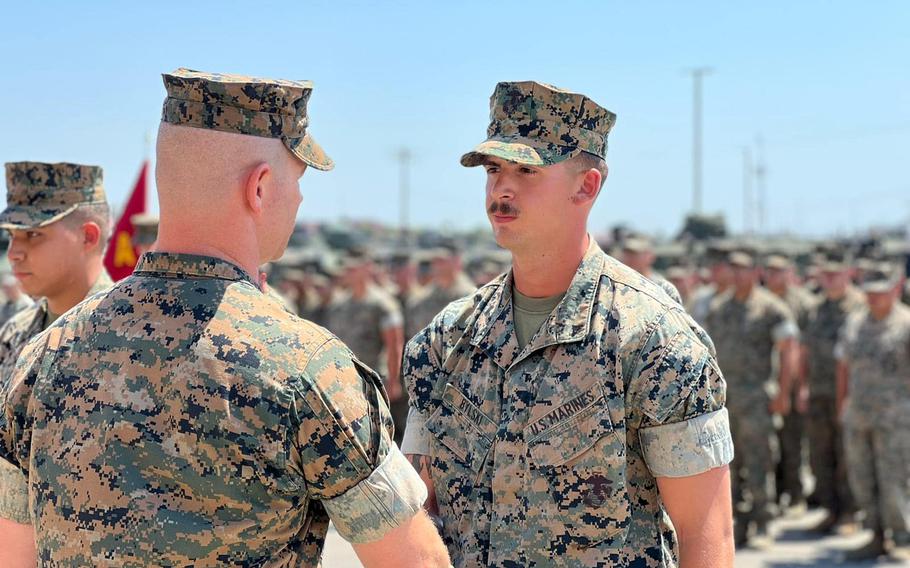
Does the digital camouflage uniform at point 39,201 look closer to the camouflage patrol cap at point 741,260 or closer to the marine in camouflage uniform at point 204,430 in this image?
the marine in camouflage uniform at point 204,430

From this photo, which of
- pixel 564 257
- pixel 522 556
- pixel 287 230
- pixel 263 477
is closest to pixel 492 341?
pixel 564 257

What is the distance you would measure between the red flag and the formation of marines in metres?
2.66

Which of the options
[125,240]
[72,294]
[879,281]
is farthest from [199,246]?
[879,281]

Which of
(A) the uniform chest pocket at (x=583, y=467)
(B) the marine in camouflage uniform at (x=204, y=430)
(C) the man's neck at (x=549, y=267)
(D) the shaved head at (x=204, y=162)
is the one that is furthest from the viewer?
(C) the man's neck at (x=549, y=267)

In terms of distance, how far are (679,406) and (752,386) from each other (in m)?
5.93

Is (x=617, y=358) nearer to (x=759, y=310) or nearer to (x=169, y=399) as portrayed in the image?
(x=169, y=399)

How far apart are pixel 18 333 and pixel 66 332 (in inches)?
101

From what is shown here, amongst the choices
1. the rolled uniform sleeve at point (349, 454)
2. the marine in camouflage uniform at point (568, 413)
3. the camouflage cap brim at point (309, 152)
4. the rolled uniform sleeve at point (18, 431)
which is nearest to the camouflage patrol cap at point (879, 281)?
the marine in camouflage uniform at point (568, 413)

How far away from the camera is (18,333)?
432 centimetres

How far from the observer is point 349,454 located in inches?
72.2

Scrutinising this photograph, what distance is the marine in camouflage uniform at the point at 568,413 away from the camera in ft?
8.54

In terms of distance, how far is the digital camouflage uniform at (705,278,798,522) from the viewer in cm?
802

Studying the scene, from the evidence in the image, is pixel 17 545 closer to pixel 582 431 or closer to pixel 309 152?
pixel 309 152

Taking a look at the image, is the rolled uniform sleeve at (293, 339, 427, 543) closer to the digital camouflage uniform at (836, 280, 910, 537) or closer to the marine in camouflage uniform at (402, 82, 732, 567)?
the marine in camouflage uniform at (402, 82, 732, 567)
